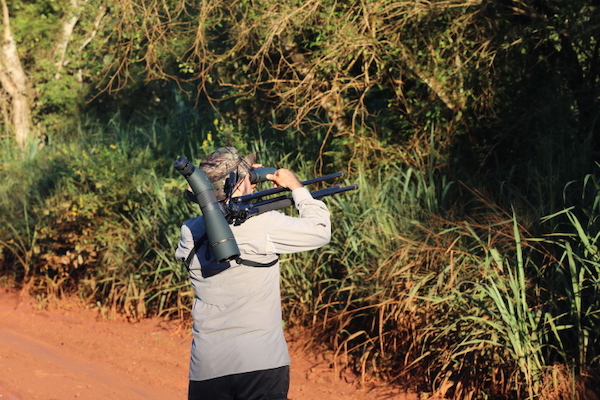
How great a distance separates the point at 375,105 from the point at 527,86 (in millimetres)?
1840

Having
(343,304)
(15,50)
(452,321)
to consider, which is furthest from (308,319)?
(15,50)

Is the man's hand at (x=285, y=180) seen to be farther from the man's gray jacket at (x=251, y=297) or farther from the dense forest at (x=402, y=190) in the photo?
the dense forest at (x=402, y=190)

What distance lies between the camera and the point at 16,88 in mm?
13594

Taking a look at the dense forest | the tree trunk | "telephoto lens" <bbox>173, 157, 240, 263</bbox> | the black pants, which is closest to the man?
the black pants

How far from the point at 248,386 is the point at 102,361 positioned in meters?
4.10

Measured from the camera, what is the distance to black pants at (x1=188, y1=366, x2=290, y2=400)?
314cm

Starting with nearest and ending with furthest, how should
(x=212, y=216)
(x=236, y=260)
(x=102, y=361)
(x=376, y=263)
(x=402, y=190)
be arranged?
1. (x=212, y=216)
2. (x=236, y=260)
3. (x=376, y=263)
4. (x=102, y=361)
5. (x=402, y=190)

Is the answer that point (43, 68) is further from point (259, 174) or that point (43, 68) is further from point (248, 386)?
point (248, 386)

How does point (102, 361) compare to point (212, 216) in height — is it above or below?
below

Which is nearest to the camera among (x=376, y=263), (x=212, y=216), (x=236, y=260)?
(x=212, y=216)

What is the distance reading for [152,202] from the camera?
851 centimetres

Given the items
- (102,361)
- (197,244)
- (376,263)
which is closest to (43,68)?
(102,361)

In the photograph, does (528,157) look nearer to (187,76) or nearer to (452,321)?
(452,321)

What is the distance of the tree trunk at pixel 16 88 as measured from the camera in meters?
13.2
